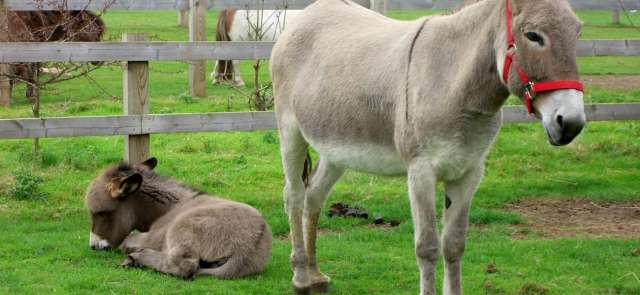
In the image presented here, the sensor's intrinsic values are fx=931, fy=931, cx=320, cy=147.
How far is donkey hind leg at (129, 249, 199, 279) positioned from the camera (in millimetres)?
6340

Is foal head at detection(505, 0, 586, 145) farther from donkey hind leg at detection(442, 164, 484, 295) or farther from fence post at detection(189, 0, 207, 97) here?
fence post at detection(189, 0, 207, 97)

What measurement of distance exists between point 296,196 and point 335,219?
185 cm

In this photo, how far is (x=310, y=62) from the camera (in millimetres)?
5984

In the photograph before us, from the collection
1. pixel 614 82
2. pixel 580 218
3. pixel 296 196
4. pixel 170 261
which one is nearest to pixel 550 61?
pixel 296 196

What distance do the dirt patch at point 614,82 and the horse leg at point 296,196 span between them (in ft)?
33.6

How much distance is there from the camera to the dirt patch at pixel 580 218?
7.68 meters

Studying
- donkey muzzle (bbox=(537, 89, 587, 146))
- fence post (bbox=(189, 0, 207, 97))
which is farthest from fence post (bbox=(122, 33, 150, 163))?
donkey muzzle (bbox=(537, 89, 587, 146))

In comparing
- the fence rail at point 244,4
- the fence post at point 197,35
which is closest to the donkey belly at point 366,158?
the fence rail at point 244,4

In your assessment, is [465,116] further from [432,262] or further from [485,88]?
[432,262]

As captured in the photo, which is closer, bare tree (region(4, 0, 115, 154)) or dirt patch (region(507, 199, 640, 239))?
dirt patch (region(507, 199, 640, 239))

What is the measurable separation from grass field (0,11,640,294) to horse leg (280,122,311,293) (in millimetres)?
264

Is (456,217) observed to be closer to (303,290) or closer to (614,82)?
(303,290)

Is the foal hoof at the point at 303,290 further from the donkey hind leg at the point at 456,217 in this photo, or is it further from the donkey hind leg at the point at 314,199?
the donkey hind leg at the point at 456,217

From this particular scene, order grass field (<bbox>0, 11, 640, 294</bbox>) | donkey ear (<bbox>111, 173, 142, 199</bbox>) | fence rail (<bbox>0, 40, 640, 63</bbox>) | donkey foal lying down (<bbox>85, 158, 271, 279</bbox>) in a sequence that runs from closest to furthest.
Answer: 1. grass field (<bbox>0, 11, 640, 294</bbox>)
2. donkey foal lying down (<bbox>85, 158, 271, 279</bbox>)
3. donkey ear (<bbox>111, 173, 142, 199</bbox>)
4. fence rail (<bbox>0, 40, 640, 63</bbox>)
